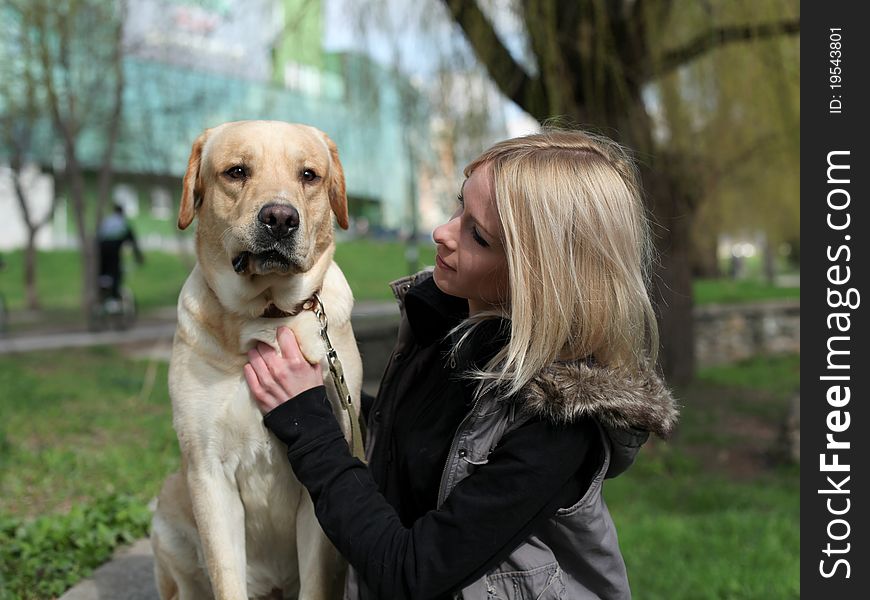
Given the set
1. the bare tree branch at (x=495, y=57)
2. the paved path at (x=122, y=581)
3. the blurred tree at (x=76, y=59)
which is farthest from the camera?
the blurred tree at (x=76, y=59)

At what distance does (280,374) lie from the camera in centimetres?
208

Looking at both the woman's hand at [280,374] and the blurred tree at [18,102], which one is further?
the blurred tree at [18,102]

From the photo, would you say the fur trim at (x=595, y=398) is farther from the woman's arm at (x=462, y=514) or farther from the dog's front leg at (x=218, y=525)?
the dog's front leg at (x=218, y=525)

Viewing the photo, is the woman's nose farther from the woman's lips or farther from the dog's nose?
the dog's nose

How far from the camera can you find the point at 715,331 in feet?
47.5

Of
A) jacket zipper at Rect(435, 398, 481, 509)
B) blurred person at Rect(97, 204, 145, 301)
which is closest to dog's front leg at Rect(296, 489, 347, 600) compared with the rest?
jacket zipper at Rect(435, 398, 481, 509)

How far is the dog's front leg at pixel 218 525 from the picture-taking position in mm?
2178

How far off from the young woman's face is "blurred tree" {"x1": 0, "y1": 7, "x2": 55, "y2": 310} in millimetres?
11186

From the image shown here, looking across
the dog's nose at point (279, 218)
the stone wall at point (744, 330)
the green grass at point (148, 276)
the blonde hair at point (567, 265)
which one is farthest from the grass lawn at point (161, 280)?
the blonde hair at point (567, 265)

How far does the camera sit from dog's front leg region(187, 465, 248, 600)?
218 cm

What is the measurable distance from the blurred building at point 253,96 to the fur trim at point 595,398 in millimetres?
3415
